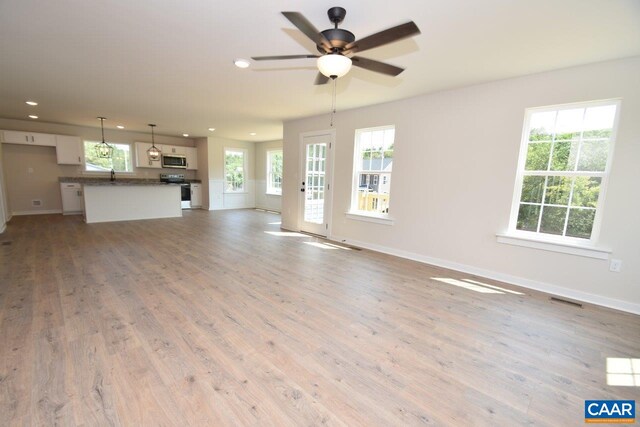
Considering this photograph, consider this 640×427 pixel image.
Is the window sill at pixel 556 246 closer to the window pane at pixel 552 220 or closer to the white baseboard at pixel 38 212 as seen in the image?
the window pane at pixel 552 220

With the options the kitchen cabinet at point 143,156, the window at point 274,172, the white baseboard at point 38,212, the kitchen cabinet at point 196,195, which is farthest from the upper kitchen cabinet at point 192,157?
the white baseboard at point 38,212

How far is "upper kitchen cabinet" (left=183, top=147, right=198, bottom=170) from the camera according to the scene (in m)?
9.10

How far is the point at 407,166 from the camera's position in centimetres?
424

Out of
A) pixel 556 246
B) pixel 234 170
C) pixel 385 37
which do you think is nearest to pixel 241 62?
pixel 385 37

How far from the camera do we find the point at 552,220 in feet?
10.4

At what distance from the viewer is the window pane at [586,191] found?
2.90 m

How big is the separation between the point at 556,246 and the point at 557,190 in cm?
65

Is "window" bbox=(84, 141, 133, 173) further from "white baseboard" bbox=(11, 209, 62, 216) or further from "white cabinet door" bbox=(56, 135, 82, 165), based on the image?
"white baseboard" bbox=(11, 209, 62, 216)

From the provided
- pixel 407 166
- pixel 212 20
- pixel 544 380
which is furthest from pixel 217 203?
pixel 544 380

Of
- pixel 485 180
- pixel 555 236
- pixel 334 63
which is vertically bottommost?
pixel 555 236

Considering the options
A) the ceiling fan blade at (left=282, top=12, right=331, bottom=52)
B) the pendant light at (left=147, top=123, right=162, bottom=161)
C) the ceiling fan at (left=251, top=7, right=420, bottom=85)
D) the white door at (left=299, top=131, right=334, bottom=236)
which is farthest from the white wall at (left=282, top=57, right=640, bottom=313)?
the pendant light at (left=147, top=123, right=162, bottom=161)

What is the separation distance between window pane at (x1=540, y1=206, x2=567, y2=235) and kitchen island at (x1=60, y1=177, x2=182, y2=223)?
26.0 feet

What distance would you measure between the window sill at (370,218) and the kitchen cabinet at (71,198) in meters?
7.35

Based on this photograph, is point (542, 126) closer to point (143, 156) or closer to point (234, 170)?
point (234, 170)
